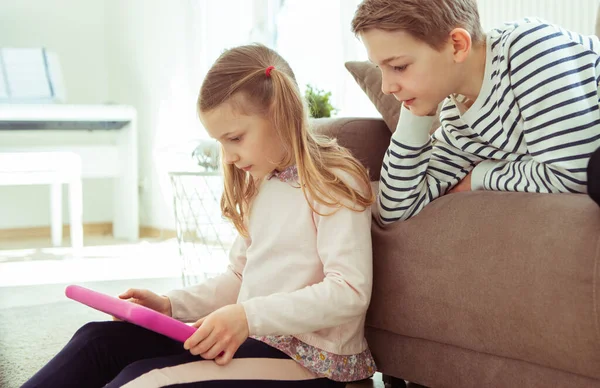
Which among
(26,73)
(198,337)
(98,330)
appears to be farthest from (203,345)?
(26,73)

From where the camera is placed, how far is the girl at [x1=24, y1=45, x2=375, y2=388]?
92 cm

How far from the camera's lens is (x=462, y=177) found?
115 centimetres

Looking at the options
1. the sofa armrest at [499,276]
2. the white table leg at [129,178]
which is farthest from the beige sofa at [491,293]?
the white table leg at [129,178]

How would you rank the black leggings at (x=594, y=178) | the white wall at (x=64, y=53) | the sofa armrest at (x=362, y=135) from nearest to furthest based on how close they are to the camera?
the black leggings at (x=594, y=178), the sofa armrest at (x=362, y=135), the white wall at (x=64, y=53)

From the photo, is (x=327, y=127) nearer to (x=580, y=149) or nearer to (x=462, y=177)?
(x=462, y=177)

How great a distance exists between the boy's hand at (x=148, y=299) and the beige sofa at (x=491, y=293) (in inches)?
12.6

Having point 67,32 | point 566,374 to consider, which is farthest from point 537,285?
point 67,32

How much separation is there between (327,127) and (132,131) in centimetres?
247

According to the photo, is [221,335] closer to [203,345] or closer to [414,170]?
[203,345]

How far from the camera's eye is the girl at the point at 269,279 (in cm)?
92

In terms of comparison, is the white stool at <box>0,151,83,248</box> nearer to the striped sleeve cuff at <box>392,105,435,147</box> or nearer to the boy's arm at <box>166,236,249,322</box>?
the boy's arm at <box>166,236,249,322</box>

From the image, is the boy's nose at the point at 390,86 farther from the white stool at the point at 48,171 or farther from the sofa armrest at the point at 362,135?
the white stool at the point at 48,171

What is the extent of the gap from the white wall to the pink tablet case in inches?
138

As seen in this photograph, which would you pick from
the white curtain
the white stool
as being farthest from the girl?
the white stool
